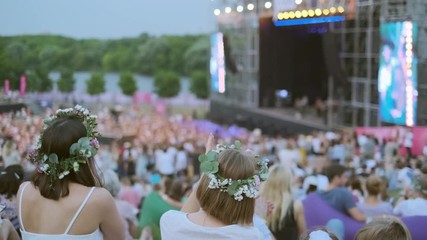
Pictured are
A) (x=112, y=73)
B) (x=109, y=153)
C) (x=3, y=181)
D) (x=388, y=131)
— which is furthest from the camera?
(x=388, y=131)

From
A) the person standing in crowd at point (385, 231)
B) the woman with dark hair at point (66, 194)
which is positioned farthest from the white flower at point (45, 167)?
the person standing in crowd at point (385, 231)

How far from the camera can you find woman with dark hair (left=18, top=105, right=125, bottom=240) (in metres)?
2.40

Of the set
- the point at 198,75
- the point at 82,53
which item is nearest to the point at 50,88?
the point at 82,53

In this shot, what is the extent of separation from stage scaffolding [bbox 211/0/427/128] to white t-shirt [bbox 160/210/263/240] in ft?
38.9

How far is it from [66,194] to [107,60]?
29.2 feet

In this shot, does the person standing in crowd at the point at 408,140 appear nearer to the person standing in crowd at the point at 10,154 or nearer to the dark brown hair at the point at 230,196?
the person standing in crowd at the point at 10,154

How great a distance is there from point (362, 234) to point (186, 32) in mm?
10478

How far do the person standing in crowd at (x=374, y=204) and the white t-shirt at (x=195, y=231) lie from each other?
7.96ft

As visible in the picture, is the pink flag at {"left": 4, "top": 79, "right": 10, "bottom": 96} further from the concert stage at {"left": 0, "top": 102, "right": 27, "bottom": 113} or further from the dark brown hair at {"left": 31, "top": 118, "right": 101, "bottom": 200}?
the dark brown hair at {"left": 31, "top": 118, "right": 101, "bottom": 200}

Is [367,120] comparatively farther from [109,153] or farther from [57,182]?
[57,182]

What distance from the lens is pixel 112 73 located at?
11445mm

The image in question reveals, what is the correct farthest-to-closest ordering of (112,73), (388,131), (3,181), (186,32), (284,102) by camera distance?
(284,102) < (388,131) < (186,32) < (112,73) < (3,181)

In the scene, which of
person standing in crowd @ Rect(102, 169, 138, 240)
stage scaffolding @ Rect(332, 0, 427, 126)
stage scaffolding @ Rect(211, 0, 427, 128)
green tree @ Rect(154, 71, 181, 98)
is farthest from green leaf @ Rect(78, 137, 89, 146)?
stage scaffolding @ Rect(211, 0, 427, 128)

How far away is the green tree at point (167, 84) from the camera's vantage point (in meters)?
12.4
